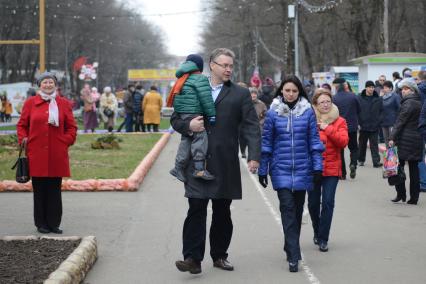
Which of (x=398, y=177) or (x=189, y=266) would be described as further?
(x=398, y=177)

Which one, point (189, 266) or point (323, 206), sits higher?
point (323, 206)

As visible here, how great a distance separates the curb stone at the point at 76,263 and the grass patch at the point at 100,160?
279 inches

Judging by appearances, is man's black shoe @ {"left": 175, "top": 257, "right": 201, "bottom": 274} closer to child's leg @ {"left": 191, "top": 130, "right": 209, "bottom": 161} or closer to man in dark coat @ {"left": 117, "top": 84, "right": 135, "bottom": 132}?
child's leg @ {"left": 191, "top": 130, "right": 209, "bottom": 161}

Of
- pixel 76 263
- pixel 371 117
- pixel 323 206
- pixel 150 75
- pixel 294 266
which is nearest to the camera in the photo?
pixel 76 263

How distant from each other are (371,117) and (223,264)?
36.4 ft

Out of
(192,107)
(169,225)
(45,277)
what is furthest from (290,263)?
(169,225)

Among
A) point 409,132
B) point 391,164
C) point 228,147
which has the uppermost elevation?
point 228,147

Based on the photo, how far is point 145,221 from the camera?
11.1m

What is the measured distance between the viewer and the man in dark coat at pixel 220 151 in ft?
24.8

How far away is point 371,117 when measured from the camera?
18.4 metres

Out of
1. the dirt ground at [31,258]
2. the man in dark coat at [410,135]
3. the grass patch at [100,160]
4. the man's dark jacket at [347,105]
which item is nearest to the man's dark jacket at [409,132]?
the man in dark coat at [410,135]

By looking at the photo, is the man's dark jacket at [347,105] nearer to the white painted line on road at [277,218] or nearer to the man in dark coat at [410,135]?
the white painted line on road at [277,218]

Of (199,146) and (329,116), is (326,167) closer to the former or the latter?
(329,116)

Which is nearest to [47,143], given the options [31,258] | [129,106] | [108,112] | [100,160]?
[31,258]
